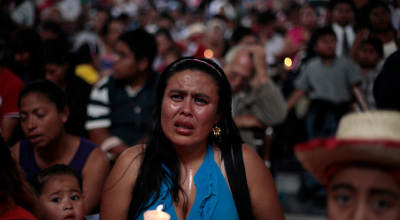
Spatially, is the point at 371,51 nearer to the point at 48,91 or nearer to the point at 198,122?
the point at 198,122

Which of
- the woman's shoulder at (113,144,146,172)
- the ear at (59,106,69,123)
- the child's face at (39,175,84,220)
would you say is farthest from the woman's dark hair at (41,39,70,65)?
the woman's shoulder at (113,144,146,172)

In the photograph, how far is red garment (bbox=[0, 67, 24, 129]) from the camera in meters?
3.87

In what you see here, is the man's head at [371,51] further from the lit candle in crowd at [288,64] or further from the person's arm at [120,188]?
the person's arm at [120,188]

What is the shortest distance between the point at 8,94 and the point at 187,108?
7.16 ft

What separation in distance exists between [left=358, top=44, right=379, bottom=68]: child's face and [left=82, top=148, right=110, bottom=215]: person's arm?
326cm

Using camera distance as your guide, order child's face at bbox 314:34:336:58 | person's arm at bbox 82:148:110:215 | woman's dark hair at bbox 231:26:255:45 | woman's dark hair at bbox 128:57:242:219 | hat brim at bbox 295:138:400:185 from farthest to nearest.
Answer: woman's dark hair at bbox 231:26:255:45
child's face at bbox 314:34:336:58
person's arm at bbox 82:148:110:215
woman's dark hair at bbox 128:57:242:219
hat brim at bbox 295:138:400:185

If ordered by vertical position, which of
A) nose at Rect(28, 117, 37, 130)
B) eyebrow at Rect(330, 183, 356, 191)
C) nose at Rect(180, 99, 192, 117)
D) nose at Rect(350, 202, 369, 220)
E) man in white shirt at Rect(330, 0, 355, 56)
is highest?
man in white shirt at Rect(330, 0, 355, 56)

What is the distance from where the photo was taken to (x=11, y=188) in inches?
82.8

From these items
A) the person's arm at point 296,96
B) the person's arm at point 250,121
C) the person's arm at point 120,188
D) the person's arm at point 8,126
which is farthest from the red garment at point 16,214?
the person's arm at point 296,96

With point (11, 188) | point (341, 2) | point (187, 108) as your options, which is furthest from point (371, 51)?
point (11, 188)

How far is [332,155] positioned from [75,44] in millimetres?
8035

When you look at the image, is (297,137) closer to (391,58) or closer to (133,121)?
(133,121)

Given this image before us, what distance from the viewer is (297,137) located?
253 inches

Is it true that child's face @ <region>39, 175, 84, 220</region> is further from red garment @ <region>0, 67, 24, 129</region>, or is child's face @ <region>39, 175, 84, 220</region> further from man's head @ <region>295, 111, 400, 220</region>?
man's head @ <region>295, 111, 400, 220</region>
